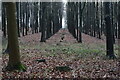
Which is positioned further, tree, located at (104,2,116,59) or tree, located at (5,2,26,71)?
tree, located at (104,2,116,59)

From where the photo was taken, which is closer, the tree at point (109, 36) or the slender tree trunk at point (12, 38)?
the slender tree trunk at point (12, 38)

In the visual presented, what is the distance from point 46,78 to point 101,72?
2722mm

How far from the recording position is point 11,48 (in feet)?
39.7

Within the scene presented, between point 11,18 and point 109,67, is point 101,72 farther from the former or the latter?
point 11,18

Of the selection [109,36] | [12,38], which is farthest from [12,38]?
[109,36]

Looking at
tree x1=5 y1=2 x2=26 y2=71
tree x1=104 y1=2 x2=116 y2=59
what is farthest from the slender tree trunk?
tree x1=104 y1=2 x2=116 y2=59

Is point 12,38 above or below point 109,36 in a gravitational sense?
above

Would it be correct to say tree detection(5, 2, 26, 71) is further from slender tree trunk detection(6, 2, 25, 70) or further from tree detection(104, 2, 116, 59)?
tree detection(104, 2, 116, 59)

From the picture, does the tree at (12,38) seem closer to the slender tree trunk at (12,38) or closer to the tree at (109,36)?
the slender tree trunk at (12,38)

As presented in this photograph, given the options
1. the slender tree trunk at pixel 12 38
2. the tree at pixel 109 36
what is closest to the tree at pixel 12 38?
the slender tree trunk at pixel 12 38

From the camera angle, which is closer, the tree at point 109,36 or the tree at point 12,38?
the tree at point 12,38

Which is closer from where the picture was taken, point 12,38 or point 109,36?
point 12,38

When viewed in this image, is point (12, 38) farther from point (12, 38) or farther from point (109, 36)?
point (109, 36)

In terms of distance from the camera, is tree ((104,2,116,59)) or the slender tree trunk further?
tree ((104,2,116,59))
